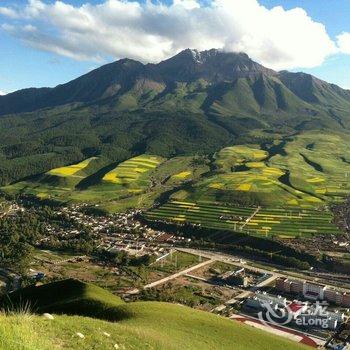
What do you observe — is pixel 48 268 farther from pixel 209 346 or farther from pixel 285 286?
pixel 209 346

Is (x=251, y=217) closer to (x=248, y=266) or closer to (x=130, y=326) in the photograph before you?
(x=248, y=266)

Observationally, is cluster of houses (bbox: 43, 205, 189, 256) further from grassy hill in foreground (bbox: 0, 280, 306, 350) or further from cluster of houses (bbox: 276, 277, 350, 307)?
grassy hill in foreground (bbox: 0, 280, 306, 350)

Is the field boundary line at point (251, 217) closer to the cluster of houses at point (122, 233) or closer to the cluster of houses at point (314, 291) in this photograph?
the cluster of houses at point (122, 233)

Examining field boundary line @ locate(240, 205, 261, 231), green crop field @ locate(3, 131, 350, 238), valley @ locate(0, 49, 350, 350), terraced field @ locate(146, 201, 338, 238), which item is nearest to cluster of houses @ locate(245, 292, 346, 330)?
valley @ locate(0, 49, 350, 350)

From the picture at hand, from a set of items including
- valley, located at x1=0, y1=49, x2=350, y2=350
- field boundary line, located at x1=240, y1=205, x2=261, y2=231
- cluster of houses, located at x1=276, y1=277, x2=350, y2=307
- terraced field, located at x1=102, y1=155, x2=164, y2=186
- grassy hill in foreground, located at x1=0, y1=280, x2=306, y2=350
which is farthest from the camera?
terraced field, located at x1=102, y1=155, x2=164, y2=186

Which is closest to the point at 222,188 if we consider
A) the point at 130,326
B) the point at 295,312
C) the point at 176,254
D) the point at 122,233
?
the point at 122,233
